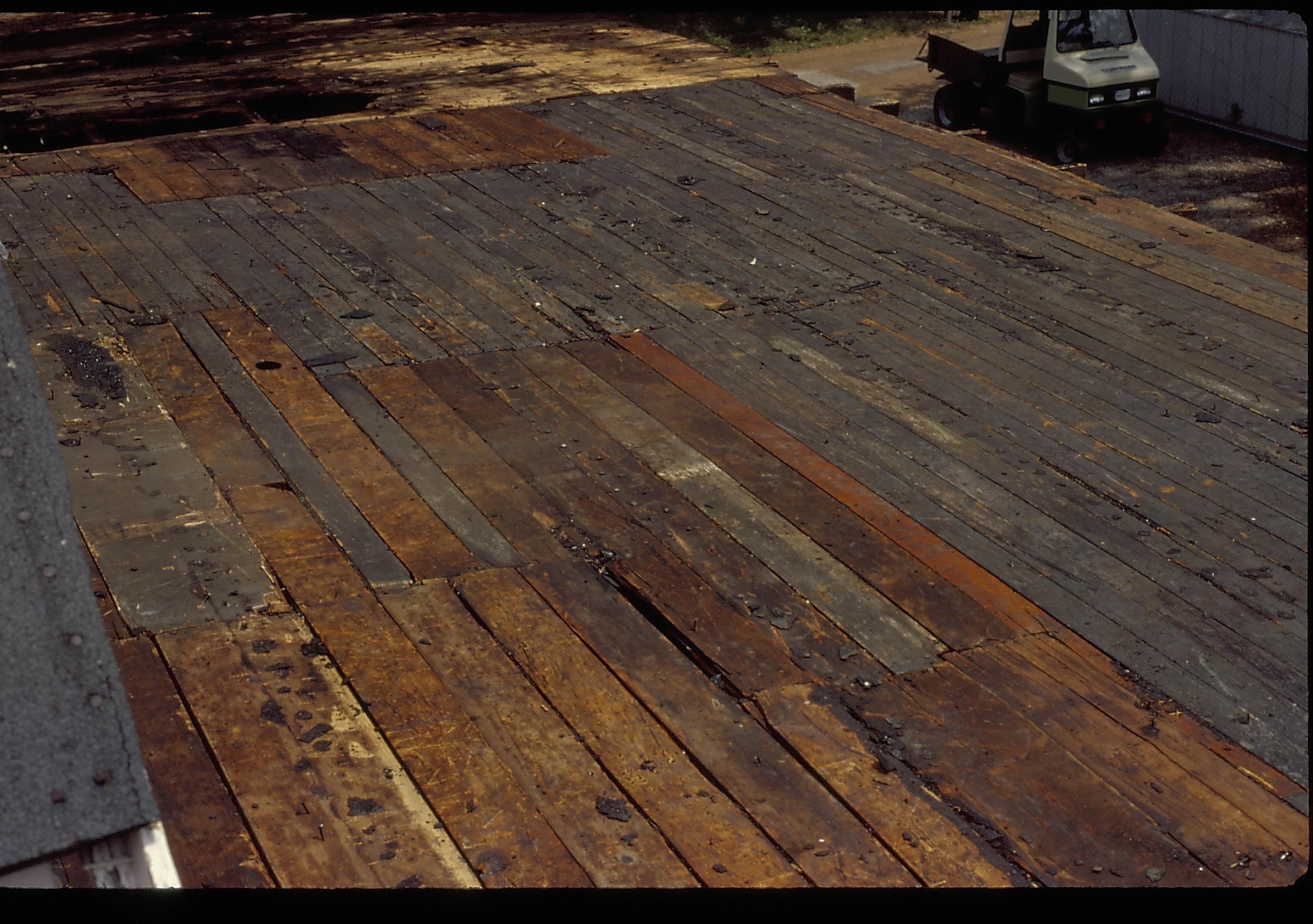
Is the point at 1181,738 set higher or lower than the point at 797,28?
lower

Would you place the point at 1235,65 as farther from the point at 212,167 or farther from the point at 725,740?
the point at 725,740

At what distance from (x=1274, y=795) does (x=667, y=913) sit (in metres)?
2.13

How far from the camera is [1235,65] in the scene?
14.8 metres

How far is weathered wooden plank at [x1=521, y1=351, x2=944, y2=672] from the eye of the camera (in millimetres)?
3957

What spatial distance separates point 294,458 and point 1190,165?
11929 mm

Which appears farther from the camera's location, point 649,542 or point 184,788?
point 649,542

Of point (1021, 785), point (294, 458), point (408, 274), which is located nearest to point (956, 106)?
point (408, 274)

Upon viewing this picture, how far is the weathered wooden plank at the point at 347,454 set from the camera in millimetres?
4320

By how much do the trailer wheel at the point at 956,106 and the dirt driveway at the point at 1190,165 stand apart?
0.39m

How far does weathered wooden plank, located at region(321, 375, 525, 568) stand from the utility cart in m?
10.2

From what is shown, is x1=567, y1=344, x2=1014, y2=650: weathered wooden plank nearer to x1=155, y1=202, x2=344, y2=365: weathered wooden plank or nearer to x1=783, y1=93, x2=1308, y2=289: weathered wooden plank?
x1=155, y1=202, x2=344, y2=365: weathered wooden plank

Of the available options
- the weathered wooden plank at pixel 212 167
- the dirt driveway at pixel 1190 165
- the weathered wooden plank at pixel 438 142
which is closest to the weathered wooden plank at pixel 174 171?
the weathered wooden plank at pixel 212 167

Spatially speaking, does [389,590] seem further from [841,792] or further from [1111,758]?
[1111,758]

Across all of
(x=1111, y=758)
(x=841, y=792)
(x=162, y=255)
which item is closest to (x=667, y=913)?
(x=841, y=792)
